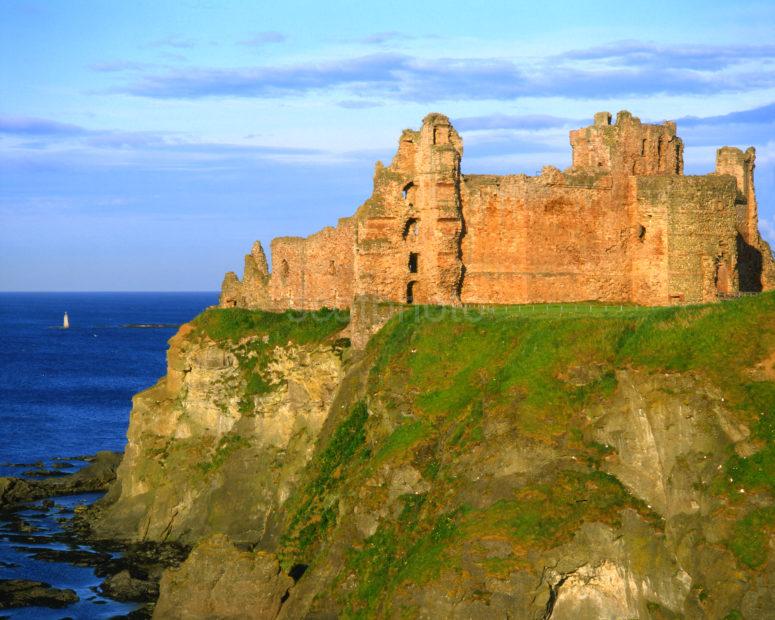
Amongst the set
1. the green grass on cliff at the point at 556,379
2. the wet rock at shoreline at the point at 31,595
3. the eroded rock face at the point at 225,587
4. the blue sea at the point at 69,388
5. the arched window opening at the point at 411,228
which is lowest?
the wet rock at shoreline at the point at 31,595

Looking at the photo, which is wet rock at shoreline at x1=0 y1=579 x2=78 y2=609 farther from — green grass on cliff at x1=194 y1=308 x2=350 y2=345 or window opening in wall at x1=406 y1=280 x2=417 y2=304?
window opening in wall at x1=406 y1=280 x2=417 y2=304

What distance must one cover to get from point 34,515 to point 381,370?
2129cm

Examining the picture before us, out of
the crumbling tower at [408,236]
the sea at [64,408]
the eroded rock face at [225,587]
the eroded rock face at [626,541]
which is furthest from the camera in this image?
the crumbling tower at [408,236]

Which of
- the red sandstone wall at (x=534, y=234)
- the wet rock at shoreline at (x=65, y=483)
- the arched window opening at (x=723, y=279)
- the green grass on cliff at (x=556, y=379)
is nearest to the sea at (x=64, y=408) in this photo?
the wet rock at shoreline at (x=65, y=483)

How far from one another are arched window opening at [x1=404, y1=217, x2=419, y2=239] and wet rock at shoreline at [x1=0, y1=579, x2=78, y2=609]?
2029 cm

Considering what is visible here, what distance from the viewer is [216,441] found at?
178 feet

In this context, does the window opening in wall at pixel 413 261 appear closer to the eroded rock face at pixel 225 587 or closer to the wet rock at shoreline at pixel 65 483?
the eroded rock face at pixel 225 587

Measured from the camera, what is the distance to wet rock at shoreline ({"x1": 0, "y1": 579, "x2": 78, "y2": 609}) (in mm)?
42250

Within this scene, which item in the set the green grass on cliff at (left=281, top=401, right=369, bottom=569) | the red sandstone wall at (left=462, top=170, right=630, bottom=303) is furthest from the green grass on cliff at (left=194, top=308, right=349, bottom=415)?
the green grass on cliff at (left=281, top=401, right=369, bottom=569)

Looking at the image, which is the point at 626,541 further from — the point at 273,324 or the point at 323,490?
the point at 273,324

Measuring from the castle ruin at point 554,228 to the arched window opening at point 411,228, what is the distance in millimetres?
44

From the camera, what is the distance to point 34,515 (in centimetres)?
5566

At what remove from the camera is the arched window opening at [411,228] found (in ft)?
168

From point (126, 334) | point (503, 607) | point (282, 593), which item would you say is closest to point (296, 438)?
point (282, 593)
